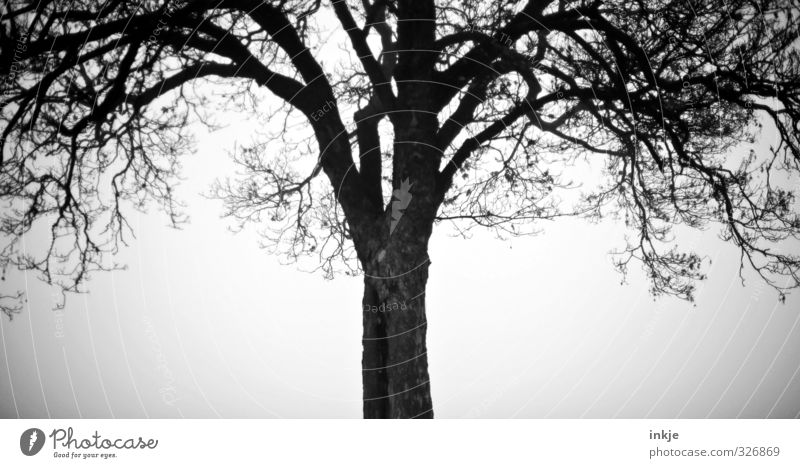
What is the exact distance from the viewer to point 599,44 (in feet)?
10.3

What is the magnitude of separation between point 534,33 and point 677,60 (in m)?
0.81

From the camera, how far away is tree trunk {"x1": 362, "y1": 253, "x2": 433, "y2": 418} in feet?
10.1

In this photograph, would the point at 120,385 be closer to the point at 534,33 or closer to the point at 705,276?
the point at 534,33

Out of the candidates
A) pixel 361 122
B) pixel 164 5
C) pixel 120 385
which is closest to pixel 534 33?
pixel 361 122

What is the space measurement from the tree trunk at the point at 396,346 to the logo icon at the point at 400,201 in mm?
195

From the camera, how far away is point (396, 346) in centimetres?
311

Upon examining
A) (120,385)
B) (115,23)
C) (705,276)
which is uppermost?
(115,23)
